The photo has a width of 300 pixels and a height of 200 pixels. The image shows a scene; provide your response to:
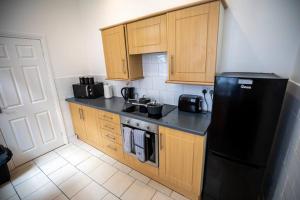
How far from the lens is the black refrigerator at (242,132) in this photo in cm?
107

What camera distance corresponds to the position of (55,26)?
2506mm

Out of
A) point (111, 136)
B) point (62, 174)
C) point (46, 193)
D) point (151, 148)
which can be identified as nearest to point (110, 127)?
point (111, 136)

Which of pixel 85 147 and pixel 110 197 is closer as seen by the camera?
Result: pixel 110 197

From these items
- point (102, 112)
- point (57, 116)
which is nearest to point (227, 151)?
point (102, 112)

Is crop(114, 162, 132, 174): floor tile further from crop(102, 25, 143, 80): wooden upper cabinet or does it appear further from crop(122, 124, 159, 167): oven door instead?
crop(102, 25, 143, 80): wooden upper cabinet

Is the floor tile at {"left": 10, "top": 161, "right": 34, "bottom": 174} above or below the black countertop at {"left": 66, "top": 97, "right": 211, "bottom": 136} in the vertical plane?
below

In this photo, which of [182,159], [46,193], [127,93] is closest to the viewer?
[182,159]

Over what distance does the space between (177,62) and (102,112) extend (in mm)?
1349

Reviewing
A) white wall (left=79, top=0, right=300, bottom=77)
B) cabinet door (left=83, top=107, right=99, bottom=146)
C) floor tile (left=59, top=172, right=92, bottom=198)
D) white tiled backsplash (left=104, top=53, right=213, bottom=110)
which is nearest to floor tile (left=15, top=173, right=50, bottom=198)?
floor tile (left=59, top=172, right=92, bottom=198)

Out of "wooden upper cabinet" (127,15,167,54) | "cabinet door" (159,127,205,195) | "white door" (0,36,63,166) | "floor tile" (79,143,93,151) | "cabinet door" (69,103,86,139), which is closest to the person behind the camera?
"cabinet door" (159,127,205,195)

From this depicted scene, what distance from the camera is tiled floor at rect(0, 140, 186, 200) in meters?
1.74

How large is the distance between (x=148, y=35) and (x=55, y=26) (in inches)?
74.8

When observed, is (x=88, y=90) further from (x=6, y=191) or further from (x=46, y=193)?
(x=6, y=191)

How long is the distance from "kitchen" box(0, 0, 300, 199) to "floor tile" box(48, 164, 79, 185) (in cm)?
2
